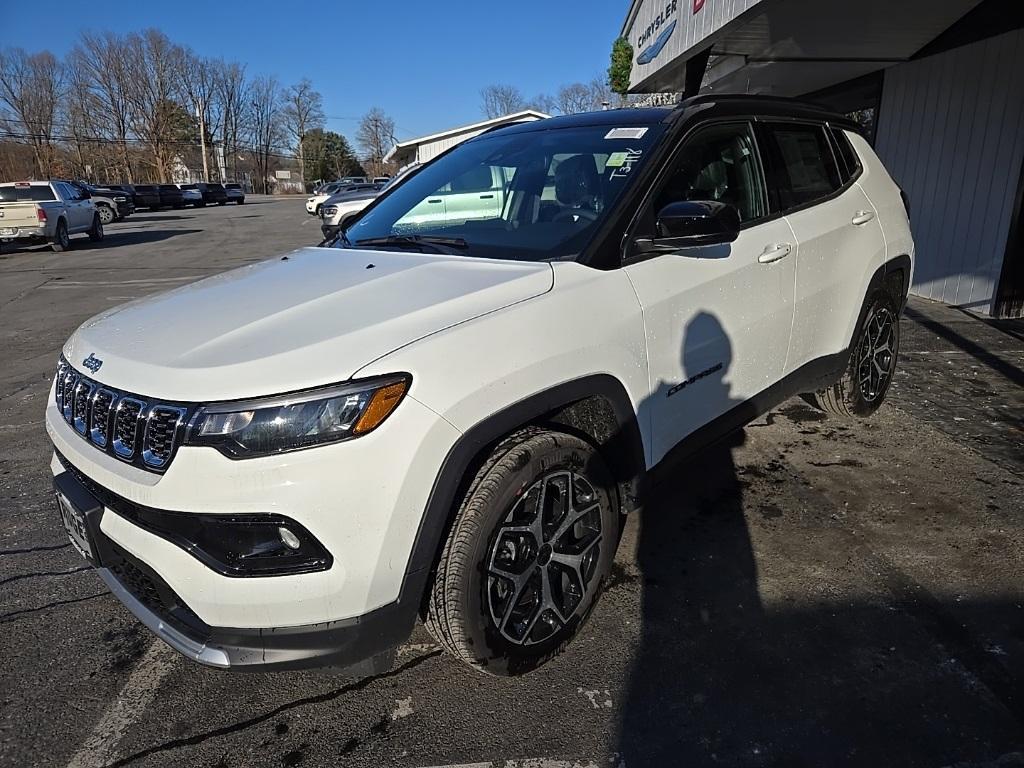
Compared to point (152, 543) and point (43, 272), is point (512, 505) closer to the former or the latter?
point (152, 543)

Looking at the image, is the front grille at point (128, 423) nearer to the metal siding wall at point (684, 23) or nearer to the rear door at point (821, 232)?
the rear door at point (821, 232)

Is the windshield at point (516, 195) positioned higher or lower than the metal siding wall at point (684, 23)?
lower

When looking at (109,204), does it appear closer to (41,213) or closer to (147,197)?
(147,197)

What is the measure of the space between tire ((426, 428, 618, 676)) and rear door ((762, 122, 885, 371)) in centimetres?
157

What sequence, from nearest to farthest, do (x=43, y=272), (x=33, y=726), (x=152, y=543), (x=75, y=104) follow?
(x=152, y=543) → (x=33, y=726) → (x=43, y=272) → (x=75, y=104)

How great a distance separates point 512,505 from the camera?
2.07 metres

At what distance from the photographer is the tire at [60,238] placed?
16986 mm

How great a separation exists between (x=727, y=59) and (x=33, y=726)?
9746mm

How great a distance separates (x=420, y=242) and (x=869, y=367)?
302 centimetres

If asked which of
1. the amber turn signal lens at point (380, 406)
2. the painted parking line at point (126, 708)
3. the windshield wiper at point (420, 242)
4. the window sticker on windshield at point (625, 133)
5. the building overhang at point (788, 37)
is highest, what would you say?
the building overhang at point (788, 37)

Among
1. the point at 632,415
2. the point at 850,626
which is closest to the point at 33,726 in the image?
the point at 632,415

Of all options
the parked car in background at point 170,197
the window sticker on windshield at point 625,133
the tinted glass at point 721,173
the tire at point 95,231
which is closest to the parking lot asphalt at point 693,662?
the tinted glass at point 721,173

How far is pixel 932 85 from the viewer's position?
7.95 metres

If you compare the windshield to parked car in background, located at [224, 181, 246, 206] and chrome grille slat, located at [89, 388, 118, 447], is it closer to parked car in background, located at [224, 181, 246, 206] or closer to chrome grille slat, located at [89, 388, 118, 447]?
chrome grille slat, located at [89, 388, 118, 447]
